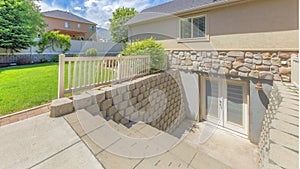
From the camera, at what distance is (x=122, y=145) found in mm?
2365

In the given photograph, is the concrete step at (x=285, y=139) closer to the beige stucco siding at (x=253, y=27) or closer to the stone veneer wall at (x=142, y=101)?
the stone veneer wall at (x=142, y=101)

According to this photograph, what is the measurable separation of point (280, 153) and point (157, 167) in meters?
1.39

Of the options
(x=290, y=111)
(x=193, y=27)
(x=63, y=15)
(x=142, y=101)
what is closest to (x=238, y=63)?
(x=193, y=27)

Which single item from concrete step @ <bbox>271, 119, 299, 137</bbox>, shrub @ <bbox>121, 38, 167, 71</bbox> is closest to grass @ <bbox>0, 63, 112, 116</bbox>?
shrub @ <bbox>121, 38, 167, 71</bbox>

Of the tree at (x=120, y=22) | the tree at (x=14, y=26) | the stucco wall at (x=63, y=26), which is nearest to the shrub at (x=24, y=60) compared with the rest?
the tree at (x=14, y=26)

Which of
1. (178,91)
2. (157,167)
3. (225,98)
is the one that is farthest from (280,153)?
(178,91)

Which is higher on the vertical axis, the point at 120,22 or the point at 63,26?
the point at 63,26

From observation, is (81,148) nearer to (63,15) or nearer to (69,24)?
(69,24)

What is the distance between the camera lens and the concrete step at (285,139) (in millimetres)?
1565

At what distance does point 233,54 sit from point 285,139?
5.28 m

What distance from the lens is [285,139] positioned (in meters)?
1.68

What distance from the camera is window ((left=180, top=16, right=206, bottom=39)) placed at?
7193 mm

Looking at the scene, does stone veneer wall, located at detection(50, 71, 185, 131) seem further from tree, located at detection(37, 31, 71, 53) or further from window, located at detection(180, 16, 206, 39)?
tree, located at detection(37, 31, 71, 53)

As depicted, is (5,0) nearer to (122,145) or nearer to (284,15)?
(122,145)
